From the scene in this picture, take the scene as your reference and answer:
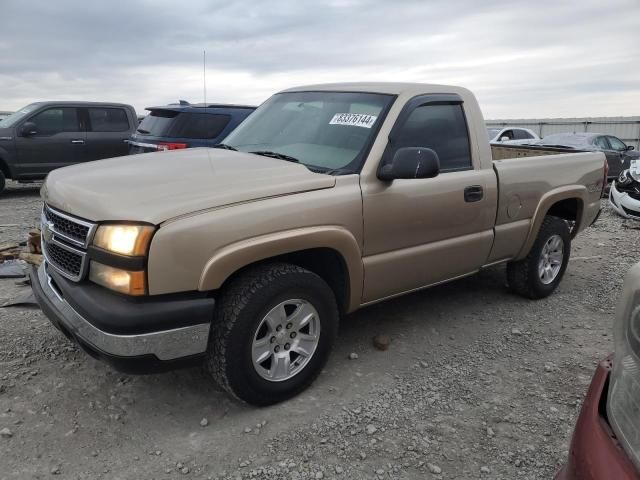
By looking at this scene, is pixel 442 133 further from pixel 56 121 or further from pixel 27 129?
pixel 56 121

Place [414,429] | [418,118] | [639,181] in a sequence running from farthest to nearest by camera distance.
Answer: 1. [639,181]
2. [418,118]
3. [414,429]

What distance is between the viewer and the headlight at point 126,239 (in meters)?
2.46

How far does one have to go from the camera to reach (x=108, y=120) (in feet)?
37.7

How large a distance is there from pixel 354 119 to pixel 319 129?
0.25m

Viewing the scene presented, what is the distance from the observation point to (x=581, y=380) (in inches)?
138

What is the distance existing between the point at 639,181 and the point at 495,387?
7.56m

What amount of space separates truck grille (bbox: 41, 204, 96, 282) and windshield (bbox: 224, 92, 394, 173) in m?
1.34

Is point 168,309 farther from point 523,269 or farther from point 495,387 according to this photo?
point 523,269

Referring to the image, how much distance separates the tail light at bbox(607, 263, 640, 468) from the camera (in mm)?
1479

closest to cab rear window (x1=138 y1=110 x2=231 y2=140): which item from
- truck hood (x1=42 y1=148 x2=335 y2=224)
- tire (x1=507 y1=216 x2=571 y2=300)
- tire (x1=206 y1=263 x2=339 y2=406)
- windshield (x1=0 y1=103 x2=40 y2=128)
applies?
windshield (x1=0 y1=103 x2=40 y2=128)

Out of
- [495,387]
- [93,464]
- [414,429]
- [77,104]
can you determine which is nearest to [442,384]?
[495,387]

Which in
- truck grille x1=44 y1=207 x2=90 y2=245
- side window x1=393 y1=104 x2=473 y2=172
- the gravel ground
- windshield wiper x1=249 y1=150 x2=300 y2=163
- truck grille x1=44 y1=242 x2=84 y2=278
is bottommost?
the gravel ground

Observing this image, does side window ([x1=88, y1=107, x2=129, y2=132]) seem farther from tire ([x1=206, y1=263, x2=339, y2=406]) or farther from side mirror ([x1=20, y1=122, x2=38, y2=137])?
tire ([x1=206, y1=263, x2=339, y2=406])

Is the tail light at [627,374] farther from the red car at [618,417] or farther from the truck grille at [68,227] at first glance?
the truck grille at [68,227]
